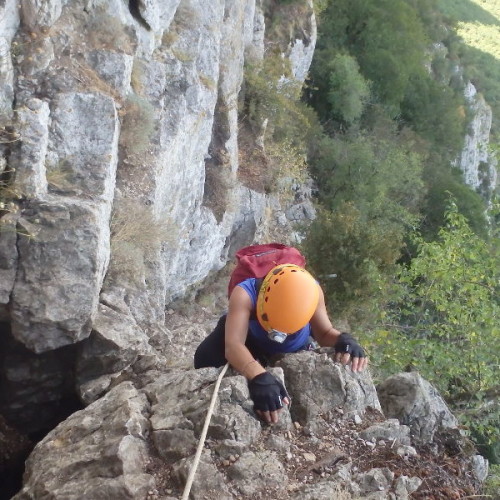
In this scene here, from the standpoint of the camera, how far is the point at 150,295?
27.7ft

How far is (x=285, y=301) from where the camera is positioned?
474 centimetres

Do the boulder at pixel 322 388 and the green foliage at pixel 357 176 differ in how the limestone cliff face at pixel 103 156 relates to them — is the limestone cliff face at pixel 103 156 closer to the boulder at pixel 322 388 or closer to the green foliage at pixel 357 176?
the boulder at pixel 322 388

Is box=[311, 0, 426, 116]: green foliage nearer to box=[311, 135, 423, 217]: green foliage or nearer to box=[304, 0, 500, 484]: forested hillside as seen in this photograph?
box=[304, 0, 500, 484]: forested hillside

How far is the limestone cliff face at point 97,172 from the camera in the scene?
6.37m

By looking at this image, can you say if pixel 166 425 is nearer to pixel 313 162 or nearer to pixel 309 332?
pixel 309 332

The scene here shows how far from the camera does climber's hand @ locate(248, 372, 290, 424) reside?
14.9 feet

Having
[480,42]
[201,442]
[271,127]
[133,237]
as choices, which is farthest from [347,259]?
[480,42]

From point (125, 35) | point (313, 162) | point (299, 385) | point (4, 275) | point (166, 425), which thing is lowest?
point (313, 162)

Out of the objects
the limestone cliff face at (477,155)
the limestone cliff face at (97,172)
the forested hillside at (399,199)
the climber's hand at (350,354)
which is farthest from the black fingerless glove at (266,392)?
the limestone cliff face at (477,155)

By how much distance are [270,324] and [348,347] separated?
84 centimetres

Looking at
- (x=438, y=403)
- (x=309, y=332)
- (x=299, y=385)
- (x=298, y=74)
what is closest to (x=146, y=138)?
(x=309, y=332)

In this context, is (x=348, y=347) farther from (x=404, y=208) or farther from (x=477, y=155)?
(x=477, y=155)

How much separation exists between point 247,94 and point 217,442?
14.5 m

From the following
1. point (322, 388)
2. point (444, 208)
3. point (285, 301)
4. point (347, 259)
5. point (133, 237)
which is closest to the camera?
point (285, 301)
